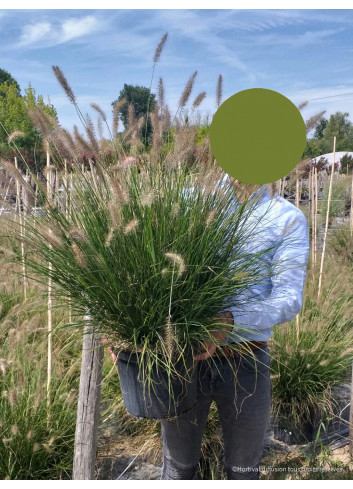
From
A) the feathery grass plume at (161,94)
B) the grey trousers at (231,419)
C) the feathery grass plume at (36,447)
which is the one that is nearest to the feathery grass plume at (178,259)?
the feathery grass plume at (161,94)

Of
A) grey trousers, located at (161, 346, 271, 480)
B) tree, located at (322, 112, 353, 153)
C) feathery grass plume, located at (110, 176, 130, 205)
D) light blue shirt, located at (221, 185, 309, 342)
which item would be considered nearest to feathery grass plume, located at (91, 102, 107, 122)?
feathery grass plume, located at (110, 176, 130, 205)

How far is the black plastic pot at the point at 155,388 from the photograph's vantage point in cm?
131

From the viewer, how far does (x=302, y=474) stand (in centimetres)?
233

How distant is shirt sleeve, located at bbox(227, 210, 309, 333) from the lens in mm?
1430

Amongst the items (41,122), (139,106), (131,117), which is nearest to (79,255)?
(41,122)

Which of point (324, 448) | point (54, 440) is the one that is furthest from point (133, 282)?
point (324, 448)

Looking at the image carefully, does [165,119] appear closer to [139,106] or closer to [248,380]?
[139,106]

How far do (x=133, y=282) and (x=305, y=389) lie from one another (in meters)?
2.15

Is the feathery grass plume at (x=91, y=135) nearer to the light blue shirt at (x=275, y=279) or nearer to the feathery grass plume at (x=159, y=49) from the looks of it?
the feathery grass plume at (x=159, y=49)

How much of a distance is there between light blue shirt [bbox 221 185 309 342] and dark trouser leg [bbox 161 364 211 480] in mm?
290

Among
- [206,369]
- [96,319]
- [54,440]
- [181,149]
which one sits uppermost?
[181,149]

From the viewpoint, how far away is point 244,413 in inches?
68.2
